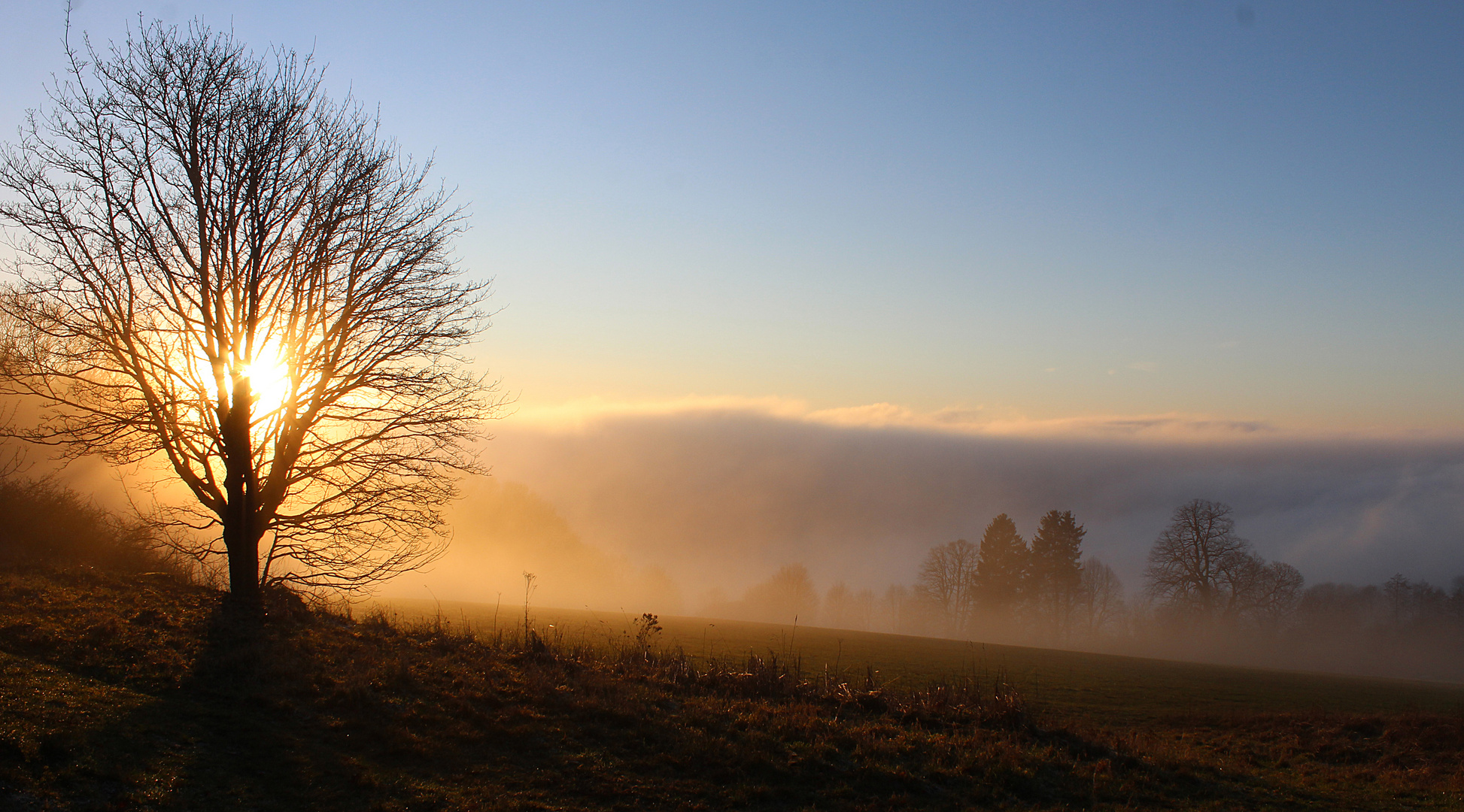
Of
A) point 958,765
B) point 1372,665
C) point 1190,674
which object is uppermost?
point 958,765

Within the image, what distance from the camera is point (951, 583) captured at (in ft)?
293

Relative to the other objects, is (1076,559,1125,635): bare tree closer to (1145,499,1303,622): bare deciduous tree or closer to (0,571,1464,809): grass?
(1145,499,1303,622): bare deciduous tree

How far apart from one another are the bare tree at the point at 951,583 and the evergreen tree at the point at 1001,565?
2143mm

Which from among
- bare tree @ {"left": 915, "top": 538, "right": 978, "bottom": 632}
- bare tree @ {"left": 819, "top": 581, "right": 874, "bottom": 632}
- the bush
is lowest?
bare tree @ {"left": 819, "top": 581, "right": 874, "bottom": 632}

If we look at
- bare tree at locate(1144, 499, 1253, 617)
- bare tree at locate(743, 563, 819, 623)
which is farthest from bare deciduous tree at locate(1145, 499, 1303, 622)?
bare tree at locate(743, 563, 819, 623)

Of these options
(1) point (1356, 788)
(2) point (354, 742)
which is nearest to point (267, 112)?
(2) point (354, 742)

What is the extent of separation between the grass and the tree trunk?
23.9 inches

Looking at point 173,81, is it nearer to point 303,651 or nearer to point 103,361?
point 103,361

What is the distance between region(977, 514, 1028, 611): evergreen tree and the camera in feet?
262

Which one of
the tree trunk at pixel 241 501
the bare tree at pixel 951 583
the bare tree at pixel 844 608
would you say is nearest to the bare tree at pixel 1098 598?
the bare tree at pixel 951 583

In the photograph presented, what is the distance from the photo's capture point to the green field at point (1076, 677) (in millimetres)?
21594

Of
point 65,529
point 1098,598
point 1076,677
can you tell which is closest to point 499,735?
point 65,529

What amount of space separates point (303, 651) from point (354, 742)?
3.81 meters

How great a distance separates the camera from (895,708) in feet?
43.6
